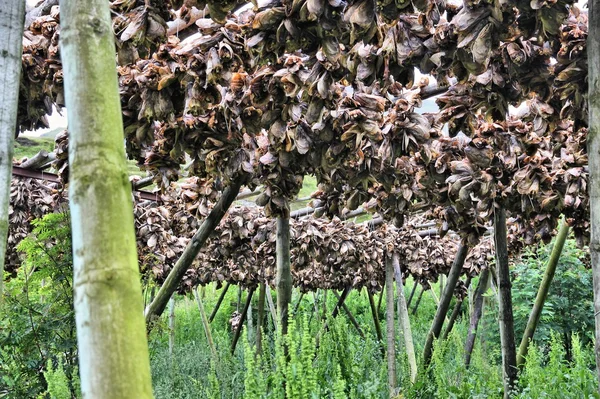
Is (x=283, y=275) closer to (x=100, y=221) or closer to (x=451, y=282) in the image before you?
(x=451, y=282)

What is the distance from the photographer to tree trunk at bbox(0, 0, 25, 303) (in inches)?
40.2

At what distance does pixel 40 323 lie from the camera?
10.6 ft

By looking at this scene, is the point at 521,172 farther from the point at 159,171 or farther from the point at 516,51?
the point at 159,171

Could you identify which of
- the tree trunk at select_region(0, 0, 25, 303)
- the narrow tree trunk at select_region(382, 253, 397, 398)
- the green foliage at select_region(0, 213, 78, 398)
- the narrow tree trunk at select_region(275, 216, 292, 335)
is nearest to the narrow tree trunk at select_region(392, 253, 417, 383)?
the narrow tree trunk at select_region(382, 253, 397, 398)

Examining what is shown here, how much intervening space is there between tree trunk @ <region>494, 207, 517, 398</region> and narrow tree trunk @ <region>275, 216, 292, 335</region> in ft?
4.22

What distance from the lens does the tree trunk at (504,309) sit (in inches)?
134

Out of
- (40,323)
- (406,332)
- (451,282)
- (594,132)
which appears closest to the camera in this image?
(594,132)

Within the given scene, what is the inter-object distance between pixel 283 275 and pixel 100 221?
2798 mm

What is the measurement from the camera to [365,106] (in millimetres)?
2410

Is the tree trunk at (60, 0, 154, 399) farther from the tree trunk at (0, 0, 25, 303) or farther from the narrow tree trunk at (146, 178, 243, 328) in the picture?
the narrow tree trunk at (146, 178, 243, 328)

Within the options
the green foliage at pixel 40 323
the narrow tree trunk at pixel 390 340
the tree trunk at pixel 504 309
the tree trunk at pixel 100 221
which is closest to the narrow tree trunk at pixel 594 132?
the tree trunk at pixel 100 221

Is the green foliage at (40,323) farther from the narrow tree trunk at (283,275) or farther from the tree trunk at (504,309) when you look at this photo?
the tree trunk at (504,309)

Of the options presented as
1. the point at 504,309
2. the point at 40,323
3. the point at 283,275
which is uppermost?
the point at 283,275

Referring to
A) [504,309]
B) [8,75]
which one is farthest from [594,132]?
[504,309]
